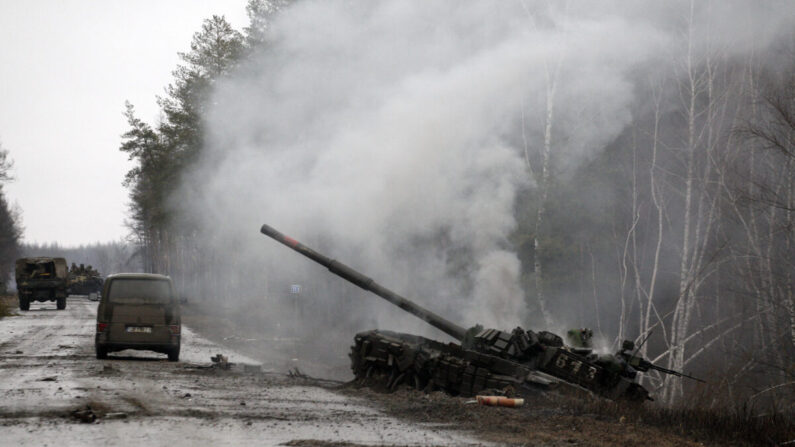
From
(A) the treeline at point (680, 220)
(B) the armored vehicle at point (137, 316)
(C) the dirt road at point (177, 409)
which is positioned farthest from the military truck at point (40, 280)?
(B) the armored vehicle at point (137, 316)

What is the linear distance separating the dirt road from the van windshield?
4.11 ft

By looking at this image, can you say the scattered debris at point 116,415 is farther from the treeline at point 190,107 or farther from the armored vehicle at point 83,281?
the armored vehicle at point 83,281

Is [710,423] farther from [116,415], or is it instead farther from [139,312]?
[139,312]

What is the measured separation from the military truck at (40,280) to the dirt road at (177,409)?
28.1 m

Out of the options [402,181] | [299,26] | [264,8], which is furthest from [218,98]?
Result: [402,181]

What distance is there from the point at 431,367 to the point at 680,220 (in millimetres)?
19719

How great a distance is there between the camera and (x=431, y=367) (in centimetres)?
1380

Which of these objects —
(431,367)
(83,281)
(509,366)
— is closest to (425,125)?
(431,367)

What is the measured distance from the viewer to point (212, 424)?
31.3 feet

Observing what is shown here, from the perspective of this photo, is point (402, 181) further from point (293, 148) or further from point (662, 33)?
point (662, 33)

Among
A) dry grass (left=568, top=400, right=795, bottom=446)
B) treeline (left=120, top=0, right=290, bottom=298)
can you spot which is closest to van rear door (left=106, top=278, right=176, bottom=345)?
dry grass (left=568, top=400, right=795, bottom=446)

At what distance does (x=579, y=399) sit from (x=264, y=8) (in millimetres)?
33082

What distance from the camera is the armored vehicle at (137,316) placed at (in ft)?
59.6

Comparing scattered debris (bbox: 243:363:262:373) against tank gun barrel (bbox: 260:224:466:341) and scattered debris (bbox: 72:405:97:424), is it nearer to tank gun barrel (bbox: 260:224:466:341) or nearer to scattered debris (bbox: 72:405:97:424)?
tank gun barrel (bbox: 260:224:466:341)
